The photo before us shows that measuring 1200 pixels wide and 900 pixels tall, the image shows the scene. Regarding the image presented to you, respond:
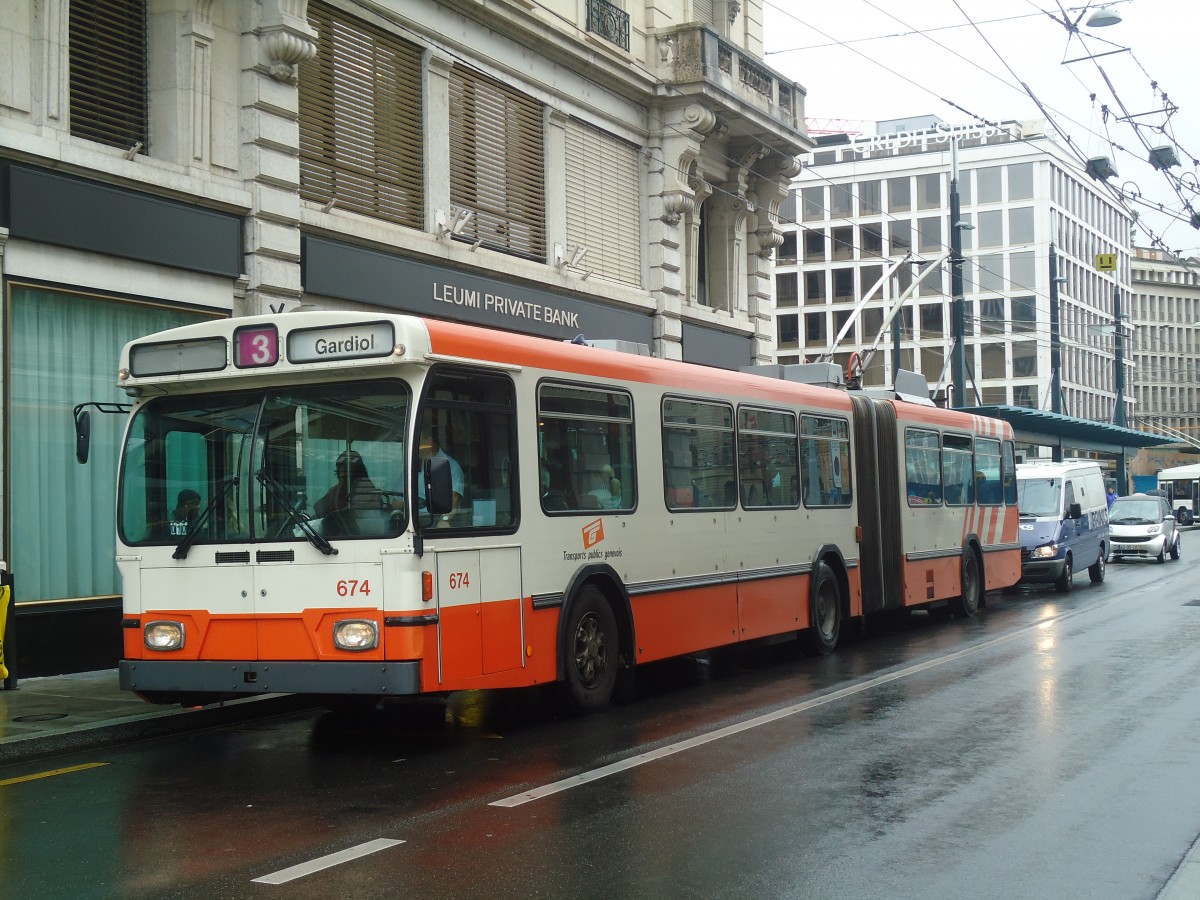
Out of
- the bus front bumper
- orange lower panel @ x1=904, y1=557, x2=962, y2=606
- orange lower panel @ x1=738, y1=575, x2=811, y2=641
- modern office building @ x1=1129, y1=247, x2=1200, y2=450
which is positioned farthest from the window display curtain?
modern office building @ x1=1129, y1=247, x2=1200, y2=450

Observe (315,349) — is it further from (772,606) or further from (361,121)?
(361,121)

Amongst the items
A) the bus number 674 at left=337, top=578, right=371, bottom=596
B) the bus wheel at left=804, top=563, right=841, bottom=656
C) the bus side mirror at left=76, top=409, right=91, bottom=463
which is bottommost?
the bus wheel at left=804, top=563, right=841, bottom=656

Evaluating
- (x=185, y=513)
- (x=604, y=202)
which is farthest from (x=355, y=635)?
(x=604, y=202)

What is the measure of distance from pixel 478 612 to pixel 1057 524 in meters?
17.7

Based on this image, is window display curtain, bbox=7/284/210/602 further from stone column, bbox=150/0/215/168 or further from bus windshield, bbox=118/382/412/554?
bus windshield, bbox=118/382/412/554

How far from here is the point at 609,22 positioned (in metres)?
23.2

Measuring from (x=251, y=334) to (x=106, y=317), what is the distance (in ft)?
18.6

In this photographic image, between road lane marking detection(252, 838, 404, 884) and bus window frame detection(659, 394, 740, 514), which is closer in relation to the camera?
road lane marking detection(252, 838, 404, 884)

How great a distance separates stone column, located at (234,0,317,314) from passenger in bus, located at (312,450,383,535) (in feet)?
23.9

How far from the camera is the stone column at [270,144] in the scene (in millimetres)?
15906

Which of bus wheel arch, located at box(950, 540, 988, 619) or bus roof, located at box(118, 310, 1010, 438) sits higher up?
bus roof, located at box(118, 310, 1010, 438)

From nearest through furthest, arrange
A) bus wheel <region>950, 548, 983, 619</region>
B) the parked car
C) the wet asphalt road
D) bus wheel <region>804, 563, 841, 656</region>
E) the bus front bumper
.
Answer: the wet asphalt road
the bus front bumper
bus wheel <region>804, 563, 841, 656</region>
bus wheel <region>950, 548, 983, 619</region>
the parked car

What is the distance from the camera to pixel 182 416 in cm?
962

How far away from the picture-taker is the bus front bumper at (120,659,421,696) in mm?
8695
